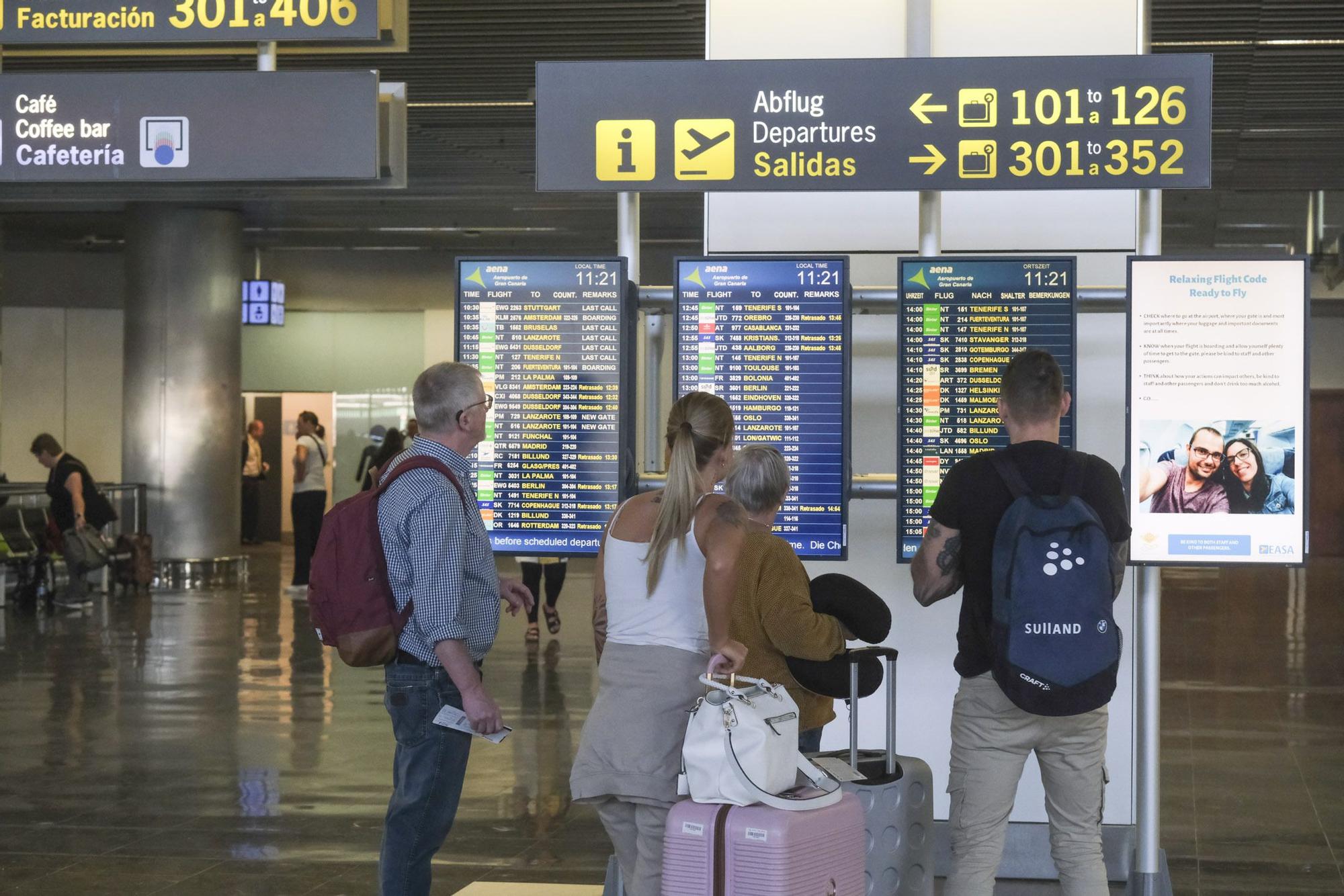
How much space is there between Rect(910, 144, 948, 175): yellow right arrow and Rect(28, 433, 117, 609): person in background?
32.4 ft

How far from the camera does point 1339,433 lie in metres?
20.8

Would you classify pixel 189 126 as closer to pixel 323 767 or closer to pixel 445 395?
pixel 445 395

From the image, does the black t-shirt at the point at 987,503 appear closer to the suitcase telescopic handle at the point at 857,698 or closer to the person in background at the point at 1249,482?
the suitcase telescopic handle at the point at 857,698

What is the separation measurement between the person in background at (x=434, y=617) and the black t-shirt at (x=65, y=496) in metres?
9.88

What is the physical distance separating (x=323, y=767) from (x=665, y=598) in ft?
12.2

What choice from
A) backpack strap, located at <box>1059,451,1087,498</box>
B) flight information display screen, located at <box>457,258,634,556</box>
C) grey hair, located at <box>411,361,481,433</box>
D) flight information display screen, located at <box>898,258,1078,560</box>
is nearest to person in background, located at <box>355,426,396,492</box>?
flight information display screen, located at <box>457,258,634,556</box>

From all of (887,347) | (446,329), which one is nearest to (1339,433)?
(446,329)

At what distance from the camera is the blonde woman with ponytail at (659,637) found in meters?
2.91

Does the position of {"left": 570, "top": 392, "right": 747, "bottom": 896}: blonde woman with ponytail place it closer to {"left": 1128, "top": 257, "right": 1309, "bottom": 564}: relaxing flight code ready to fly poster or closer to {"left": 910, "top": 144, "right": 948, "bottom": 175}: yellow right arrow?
{"left": 910, "top": 144, "right": 948, "bottom": 175}: yellow right arrow

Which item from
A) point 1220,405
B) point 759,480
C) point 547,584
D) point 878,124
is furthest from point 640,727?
point 547,584

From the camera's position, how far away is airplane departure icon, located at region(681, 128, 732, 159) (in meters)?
3.93

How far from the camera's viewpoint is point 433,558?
3.08 meters

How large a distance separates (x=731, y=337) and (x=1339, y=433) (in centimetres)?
1886

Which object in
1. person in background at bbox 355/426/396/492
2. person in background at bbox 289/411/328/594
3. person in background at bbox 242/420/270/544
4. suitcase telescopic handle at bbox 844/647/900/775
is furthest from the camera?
person in background at bbox 242/420/270/544
